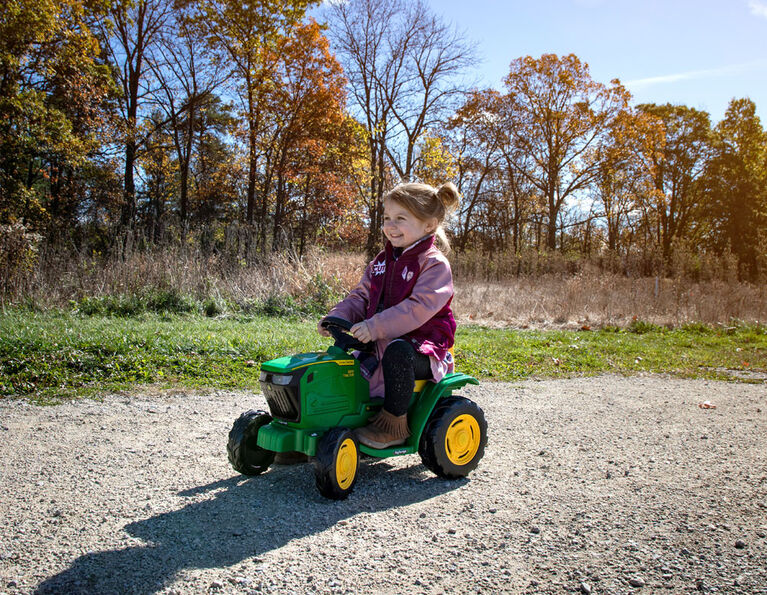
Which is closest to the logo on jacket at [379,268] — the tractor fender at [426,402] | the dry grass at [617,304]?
the tractor fender at [426,402]

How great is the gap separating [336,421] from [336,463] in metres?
0.29

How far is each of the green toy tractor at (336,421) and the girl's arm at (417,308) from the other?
199mm

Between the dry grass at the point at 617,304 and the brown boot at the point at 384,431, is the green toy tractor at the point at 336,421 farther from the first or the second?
the dry grass at the point at 617,304

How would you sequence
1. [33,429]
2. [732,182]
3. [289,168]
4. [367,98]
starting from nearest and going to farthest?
[33,429], [289,168], [367,98], [732,182]

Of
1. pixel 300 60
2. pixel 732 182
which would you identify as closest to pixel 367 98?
pixel 300 60

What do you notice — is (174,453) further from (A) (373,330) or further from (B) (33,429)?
(A) (373,330)

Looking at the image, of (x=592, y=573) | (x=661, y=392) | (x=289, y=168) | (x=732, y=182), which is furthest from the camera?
(x=732, y=182)

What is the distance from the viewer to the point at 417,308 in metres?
3.30

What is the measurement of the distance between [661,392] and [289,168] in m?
19.1

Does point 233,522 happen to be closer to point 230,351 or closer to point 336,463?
point 336,463

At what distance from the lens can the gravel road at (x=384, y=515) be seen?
92.0 inches

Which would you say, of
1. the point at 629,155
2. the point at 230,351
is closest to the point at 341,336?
the point at 230,351

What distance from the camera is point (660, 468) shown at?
3814 millimetres

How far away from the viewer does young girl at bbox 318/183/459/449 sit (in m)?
3.23
